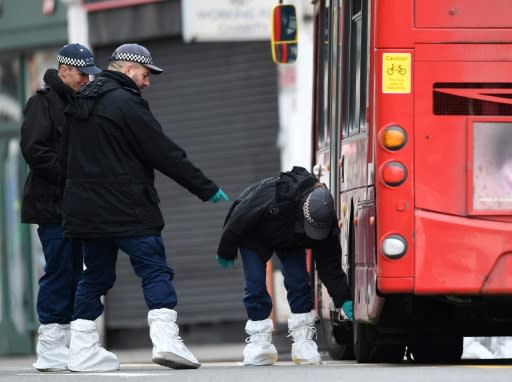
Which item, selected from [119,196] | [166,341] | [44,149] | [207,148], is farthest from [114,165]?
[207,148]

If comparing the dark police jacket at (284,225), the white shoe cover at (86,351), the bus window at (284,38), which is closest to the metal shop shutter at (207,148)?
the bus window at (284,38)

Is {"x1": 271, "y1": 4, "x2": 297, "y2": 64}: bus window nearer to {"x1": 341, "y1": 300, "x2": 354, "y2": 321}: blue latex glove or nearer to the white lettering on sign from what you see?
{"x1": 341, "y1": 300, "x2": 354, "y2": 321}: blue latex glove

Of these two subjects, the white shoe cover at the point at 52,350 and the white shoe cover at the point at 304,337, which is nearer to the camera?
the white shoe cover at the point at 52,350

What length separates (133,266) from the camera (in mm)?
10672

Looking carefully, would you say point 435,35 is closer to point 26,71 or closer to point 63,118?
point 63,118

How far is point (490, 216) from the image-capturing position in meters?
10.2

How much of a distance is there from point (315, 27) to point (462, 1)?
409 cm

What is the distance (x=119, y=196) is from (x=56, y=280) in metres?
1.08

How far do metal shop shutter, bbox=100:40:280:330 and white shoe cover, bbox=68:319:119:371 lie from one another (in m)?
9.29

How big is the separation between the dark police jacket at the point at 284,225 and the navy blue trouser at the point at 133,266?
95 cm

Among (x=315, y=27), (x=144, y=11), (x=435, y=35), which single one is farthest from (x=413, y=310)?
(x=144, y=11)

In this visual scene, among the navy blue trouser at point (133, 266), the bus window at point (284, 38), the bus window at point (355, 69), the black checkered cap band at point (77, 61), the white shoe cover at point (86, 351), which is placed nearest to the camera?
the navy blue trouser at point (133, 266)

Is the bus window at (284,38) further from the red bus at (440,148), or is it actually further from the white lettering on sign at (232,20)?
the white lettering on sign at (232,20)

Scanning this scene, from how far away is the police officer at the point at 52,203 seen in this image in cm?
1137
